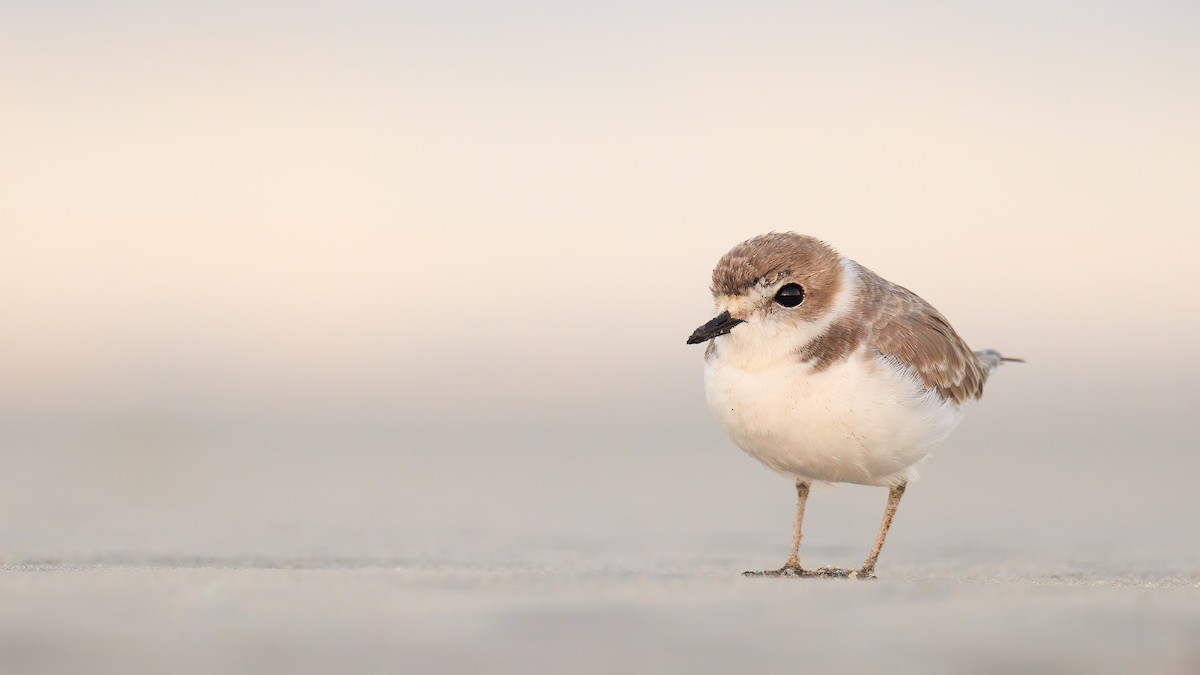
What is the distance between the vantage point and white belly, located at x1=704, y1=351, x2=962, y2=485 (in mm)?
4332

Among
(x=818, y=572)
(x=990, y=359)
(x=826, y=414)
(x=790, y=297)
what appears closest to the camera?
(x=826, y=414)

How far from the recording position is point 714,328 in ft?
14.8

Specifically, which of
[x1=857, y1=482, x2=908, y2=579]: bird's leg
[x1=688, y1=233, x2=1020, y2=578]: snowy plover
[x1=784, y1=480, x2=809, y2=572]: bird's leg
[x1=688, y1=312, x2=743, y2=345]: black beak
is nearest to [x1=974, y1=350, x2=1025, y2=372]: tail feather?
[x1=688, y1=233, x2=1020, y2=578]: snowy plover

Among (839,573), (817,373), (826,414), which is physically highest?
(817,373)

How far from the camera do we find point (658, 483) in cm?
772

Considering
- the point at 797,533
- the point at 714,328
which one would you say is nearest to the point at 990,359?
the point at 797,533

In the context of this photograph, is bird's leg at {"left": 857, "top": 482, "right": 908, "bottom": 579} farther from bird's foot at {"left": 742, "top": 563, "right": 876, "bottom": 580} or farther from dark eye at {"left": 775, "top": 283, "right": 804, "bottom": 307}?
dark eye at {"left": 775, "top": 283, "right": 804, "bottom": 307}

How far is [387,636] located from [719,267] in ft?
7.76

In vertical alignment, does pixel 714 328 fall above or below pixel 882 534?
above

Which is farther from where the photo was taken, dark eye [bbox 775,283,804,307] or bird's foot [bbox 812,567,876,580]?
dark eye [bbox 775,283,804,307]

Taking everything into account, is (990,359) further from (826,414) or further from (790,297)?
(826,414)

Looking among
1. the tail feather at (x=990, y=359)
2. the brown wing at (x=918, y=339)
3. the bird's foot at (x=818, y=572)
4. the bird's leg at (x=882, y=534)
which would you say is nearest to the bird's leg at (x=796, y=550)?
the bird's foot at (x=818, y=572)

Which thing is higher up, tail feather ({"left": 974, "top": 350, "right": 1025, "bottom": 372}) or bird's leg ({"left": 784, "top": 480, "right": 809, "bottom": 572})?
tail feather ({"left": 974, "top": 350, "right": 1025, "bottom": 372})

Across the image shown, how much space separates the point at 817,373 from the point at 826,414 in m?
0.15
